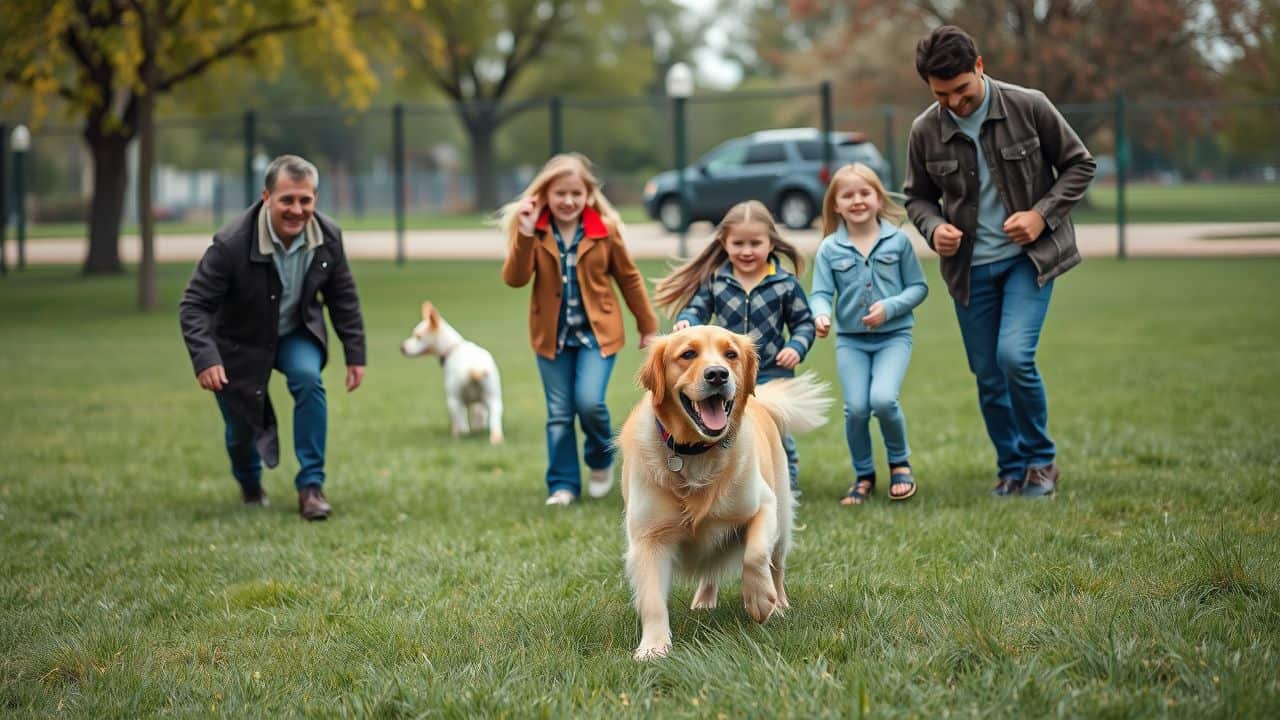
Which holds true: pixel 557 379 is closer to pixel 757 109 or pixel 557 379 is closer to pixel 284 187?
pixel 284 187

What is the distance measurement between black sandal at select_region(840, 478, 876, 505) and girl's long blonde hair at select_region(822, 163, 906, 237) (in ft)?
4.26

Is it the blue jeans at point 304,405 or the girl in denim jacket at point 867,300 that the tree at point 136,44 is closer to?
the blue jeans at point 304,405

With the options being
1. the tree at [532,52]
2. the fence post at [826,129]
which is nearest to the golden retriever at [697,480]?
the fence post at [826,129]

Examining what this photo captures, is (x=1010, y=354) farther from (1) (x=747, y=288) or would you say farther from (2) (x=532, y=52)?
(2) (x=532, y=52)

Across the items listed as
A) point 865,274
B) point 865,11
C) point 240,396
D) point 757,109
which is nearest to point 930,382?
point 865,274

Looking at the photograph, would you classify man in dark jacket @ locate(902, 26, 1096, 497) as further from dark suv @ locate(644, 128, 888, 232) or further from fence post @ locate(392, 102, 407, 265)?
dark suv @ locate(644, 128, 888, 232)

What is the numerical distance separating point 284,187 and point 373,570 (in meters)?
2.07

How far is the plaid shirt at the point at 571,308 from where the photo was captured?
685 centimetres

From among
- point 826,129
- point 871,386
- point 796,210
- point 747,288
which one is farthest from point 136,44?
point 871,386

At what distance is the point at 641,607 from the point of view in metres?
4.18

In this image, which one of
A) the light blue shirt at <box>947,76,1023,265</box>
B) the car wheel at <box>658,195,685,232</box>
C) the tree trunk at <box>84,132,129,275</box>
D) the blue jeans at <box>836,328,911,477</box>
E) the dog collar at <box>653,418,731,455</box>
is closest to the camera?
the dog collar at <box>653,418,731,455</box>

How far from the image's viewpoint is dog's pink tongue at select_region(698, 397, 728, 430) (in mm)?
4262

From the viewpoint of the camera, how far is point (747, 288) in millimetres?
6281

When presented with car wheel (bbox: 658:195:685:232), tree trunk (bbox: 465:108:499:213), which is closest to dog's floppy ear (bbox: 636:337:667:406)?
car wheel (bbox: 658:195:685:232)
